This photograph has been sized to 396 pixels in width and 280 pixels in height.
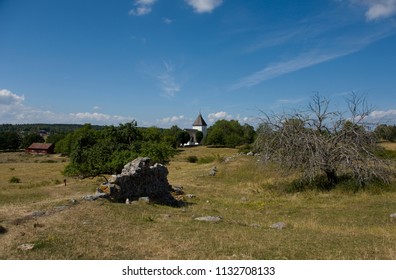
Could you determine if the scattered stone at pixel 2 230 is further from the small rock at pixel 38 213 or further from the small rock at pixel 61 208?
the small rock at pixel 61 208

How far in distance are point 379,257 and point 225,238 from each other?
4112 mm

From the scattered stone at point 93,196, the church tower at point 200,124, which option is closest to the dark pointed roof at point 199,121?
the church tower at point 200,124

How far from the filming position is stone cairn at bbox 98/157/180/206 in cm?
1723

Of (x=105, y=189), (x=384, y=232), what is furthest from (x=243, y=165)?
(x=384, y=232)

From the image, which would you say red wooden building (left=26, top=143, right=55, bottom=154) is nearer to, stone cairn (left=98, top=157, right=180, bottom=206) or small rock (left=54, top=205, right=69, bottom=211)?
stone cairn (left=98, top=157, right=180, bottom=206)

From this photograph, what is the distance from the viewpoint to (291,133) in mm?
23219

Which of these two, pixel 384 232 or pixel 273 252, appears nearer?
pixel 273 252

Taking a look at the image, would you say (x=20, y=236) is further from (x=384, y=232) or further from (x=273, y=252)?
(x=384, y=232)

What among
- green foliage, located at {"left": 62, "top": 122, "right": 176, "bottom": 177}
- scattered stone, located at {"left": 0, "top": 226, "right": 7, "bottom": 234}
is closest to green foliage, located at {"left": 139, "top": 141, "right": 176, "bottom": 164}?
green foliage, located at {"left": 62, "top": 122, "right": 176, "bottom": 177}

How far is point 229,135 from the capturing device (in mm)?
100125

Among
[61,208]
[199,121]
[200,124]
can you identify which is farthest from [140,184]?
[199,121]

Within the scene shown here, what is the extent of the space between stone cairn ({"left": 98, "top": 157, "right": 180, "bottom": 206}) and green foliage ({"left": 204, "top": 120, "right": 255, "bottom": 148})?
78554 millimetres

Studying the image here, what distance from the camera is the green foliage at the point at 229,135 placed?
9806 cm

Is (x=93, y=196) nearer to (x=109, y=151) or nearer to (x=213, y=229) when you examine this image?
(x=213, y=229)
